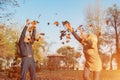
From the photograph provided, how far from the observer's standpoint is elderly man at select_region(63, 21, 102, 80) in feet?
33.3

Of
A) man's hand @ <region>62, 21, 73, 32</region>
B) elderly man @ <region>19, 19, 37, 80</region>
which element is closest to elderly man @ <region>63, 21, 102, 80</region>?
man's hand @ <region>62, 21, 73, 32</region>

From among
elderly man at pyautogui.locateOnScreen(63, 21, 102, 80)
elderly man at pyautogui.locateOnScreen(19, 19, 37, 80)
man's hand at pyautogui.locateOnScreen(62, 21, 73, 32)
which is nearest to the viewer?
elderly man at pyautogui.locateOnScreen(63, 21, 102, 80)

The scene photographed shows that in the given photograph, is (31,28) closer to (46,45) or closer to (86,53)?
(86,53)

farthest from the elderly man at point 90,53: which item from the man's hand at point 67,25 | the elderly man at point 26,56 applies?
the elderly man at point 26,56

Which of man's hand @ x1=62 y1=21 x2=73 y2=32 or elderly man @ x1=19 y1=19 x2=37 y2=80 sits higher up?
man's hand @ x1=62 y1=21 x2=73 y2=32

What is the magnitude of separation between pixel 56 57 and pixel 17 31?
18408mm

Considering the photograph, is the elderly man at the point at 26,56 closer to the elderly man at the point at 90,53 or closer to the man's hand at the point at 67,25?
the man's hand at the point at 67,25

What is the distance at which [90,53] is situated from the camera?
33.7 ft

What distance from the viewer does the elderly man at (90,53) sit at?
10.1 m

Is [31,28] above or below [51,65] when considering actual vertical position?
above

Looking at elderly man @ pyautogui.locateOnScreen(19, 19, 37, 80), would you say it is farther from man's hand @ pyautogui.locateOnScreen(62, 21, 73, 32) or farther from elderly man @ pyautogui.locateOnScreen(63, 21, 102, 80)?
elderly man @ pyautogui.locateOnScreen(63, 21, 102, 80)

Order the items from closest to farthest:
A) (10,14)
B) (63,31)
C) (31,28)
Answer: (63,31), (31,28), (10,14)

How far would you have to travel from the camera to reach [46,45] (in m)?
68.0

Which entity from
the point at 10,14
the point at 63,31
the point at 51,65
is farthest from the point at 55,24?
the point at 51,65
